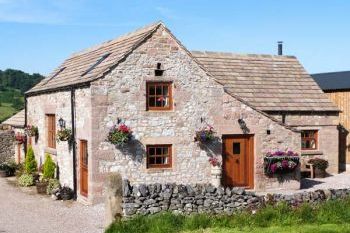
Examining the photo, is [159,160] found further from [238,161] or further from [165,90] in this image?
[238,161]

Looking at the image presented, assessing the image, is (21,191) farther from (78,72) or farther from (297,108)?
(297,108)

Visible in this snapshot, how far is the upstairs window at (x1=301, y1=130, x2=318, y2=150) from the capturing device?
2469 centimetres

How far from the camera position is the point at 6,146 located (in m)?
28.0

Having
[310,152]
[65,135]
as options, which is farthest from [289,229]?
[310,152]

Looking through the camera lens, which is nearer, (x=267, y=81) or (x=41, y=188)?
(x=41, y=188)

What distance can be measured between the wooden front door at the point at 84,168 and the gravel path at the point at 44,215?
0.69m

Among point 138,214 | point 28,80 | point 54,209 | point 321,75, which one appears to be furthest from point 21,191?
point 28,80

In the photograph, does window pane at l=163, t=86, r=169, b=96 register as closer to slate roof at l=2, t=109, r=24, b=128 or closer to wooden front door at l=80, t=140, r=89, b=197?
wooden front door at l=80, t=140, r=89, b=197

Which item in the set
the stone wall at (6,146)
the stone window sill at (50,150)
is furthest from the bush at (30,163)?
the stone wall at (6,146)

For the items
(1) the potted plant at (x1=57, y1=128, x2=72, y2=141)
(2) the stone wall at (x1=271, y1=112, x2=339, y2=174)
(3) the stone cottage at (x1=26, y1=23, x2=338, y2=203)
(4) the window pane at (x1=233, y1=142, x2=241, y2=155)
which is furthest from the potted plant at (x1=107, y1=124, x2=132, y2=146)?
(2) the stone wall at (x1=271, y1=112, x2=339, y2=174)

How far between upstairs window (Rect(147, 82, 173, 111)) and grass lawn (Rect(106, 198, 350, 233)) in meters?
6.02

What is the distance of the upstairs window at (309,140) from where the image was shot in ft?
81.0

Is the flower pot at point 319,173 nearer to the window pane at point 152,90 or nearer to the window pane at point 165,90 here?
the window pane at point 165,90

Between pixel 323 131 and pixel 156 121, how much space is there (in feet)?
33.8
